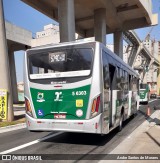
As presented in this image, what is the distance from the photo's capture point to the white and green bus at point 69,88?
750cm

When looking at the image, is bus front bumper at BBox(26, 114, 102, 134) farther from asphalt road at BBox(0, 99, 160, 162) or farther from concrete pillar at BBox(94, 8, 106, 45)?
concrete pillar at BBox(94, 8, 106, 45)

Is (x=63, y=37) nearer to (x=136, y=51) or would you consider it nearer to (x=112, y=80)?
(x=112, y=80)

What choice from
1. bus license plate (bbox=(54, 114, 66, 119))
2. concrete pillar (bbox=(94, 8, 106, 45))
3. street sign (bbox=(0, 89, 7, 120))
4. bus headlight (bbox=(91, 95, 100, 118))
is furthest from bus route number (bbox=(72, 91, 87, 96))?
concrete pillar (bbox=(94, 8, 106, 45))

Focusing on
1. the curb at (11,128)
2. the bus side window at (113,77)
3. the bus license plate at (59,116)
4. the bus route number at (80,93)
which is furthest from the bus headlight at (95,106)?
the curb at (11,128)

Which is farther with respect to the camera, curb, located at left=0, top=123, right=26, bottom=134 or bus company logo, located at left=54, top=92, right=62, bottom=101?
curb, located at left=0, top=123, right=26, bottom=134

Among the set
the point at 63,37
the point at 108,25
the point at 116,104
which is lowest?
the point at 116,104

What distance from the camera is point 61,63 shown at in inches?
316

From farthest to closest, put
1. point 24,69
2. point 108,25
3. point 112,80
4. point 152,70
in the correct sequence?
point 152,70 → point 108,25 → point 112,80 → point 24,69

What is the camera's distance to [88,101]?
24.6 ft

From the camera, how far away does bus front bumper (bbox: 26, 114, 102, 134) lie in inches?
291

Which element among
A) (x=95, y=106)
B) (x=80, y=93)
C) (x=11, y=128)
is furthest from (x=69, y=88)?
(x=11, y=128)

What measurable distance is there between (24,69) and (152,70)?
99.7 metres

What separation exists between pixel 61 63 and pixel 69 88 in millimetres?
893

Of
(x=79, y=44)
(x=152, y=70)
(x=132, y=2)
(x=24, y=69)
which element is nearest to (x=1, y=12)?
(x=24, y=69)
